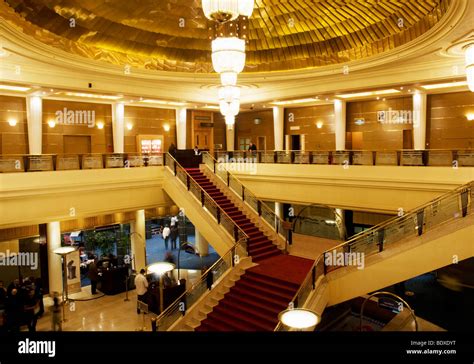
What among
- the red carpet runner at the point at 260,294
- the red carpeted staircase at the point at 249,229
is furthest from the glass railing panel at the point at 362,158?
the red carpeted staircase at the point at 249,229

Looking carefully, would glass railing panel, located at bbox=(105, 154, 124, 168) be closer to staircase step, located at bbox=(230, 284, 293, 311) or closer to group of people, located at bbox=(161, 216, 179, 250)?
group of people, located at bbox=(161, 216, 179, 250)

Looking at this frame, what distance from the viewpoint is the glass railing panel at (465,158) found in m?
11.1

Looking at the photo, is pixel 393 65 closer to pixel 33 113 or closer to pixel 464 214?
pixel 464 214

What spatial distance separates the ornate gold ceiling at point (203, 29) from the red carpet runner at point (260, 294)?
7.29 meters

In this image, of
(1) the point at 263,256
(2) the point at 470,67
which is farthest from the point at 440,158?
(1) the point at 263,256

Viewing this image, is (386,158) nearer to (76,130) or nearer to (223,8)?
(223,8)

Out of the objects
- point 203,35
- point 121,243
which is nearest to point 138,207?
point 121,243

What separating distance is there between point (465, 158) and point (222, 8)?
929 cm

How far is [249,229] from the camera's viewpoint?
13758mm

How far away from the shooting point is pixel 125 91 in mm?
15406

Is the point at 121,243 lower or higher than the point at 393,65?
lower

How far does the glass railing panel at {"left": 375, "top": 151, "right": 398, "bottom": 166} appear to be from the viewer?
1270 centimetres

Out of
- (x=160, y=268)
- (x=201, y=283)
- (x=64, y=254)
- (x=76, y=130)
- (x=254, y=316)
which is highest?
(x=76, y=130)

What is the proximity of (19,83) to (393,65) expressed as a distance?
12519 mm
